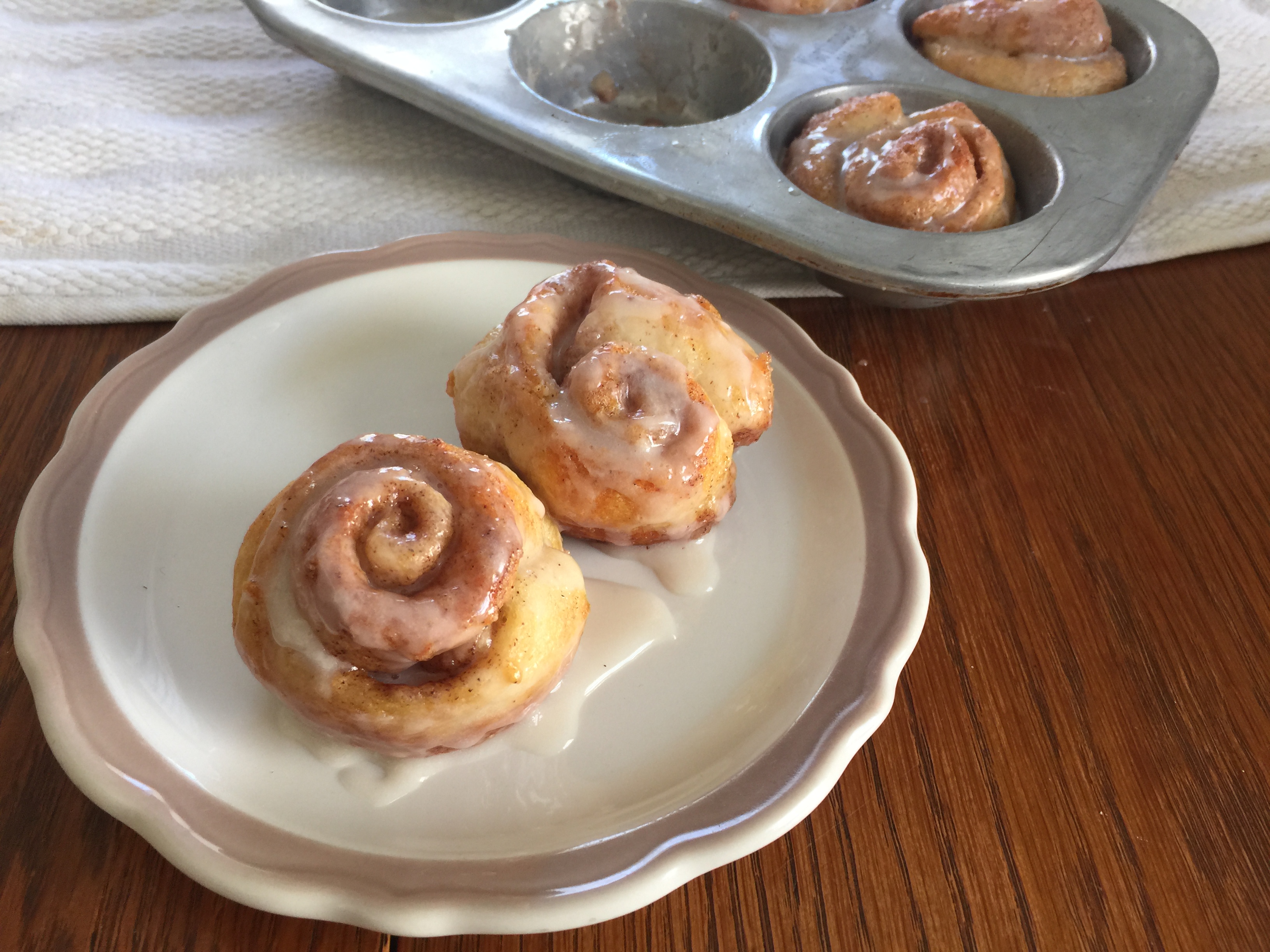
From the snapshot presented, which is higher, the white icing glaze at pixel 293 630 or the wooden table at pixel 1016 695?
the white icing glaze at pixel 293 630

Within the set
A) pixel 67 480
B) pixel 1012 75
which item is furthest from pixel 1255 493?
pixel 67 480

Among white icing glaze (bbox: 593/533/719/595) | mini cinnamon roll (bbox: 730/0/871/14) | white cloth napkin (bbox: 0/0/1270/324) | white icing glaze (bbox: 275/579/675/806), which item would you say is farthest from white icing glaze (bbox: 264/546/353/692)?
mini cinnamon roll (bbox: 730/0/871/14)

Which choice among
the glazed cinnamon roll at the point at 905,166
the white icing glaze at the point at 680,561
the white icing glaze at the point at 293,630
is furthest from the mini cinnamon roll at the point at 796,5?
the white icing glaze at the point at 293,630

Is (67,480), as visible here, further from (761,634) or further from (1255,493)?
(1255,493)

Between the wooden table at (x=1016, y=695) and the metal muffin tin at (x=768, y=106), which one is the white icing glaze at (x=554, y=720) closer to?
the wooden table at (x=1016, y=695)

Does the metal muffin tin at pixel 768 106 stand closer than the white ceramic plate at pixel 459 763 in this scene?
No

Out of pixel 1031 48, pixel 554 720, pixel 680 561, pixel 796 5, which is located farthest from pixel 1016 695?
pixel 796 5

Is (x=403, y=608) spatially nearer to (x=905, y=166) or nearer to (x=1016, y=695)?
(x=1016, y=695)
